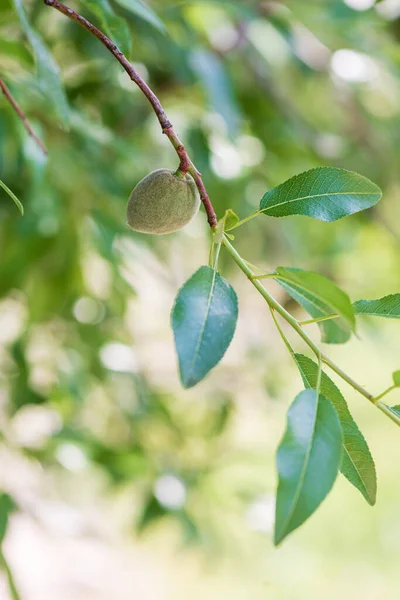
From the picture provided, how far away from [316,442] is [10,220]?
884mm

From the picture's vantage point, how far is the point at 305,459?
350 mm

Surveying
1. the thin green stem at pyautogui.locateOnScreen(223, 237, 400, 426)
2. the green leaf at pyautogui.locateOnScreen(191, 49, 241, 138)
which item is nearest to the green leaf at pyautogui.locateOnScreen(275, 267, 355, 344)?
the thin green stem at pyautogui.locateOnScreen(223, 237, 400, 426)

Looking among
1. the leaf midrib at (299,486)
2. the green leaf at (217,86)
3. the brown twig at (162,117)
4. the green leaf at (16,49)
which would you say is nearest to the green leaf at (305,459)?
the leaf midrib at (299,486)

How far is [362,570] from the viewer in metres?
2.71

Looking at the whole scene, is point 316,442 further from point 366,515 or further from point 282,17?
point 366,515

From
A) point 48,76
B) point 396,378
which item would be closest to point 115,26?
point 48,76

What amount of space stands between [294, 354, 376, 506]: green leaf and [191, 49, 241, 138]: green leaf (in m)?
0.65

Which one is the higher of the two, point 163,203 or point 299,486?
point 163,203

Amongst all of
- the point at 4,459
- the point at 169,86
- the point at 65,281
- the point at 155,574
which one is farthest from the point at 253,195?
the point at 155,574

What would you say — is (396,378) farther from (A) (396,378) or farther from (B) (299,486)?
(B) (299,486)

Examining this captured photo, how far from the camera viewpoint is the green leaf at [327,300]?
360 millimetres

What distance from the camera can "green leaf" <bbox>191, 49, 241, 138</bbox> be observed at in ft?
3.33

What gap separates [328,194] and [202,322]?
13 centimetres

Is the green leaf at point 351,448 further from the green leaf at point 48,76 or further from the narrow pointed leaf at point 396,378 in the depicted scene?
the green leaf at point 48,76
